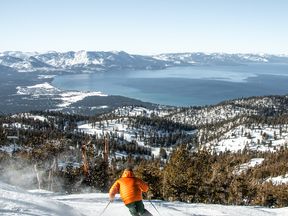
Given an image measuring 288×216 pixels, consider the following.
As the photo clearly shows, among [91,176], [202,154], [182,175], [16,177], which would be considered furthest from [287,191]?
[16,177]

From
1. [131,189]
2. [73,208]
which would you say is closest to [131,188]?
[131,189]

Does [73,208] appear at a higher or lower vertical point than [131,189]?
lower

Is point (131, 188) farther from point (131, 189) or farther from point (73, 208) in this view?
point (73, 208)

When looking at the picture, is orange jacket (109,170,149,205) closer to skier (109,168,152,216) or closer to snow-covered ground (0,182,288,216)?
skier (109,168,152,216)

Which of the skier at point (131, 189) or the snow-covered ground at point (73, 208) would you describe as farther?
the snow-covered ground at point (73, 208)

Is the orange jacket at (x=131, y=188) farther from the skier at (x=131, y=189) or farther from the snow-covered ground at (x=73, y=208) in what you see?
the snow-covered ground at (x=73, y=208)

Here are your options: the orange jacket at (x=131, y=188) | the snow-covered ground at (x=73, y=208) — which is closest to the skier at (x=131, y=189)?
the orange jacket at (x=131, y=188)

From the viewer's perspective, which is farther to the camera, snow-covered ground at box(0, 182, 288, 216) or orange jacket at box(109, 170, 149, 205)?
snow-covered ground at box(0, 182, 288, 216)

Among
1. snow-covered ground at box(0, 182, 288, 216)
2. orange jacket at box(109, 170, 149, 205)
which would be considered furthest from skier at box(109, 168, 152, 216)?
snow-covered ground at box(0, 182, 288, 216)

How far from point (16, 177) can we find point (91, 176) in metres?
17.2

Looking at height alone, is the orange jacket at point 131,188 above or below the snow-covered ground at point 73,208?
above

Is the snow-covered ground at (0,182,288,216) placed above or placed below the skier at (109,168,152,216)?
below

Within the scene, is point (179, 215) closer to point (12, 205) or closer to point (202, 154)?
point (12, 205)

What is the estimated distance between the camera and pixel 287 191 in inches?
3351
